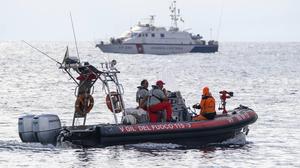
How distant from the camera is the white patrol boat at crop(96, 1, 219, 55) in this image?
107m

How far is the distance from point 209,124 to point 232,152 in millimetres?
840

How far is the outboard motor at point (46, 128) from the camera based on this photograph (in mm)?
21219

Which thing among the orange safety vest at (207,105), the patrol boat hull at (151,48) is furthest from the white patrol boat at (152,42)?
the orange safety vest at (207,105)

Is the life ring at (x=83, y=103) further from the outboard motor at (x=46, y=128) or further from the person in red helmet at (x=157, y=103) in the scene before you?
the person in red helmet at (x=157, y=103)

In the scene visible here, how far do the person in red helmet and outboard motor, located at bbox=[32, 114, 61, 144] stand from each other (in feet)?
7.14

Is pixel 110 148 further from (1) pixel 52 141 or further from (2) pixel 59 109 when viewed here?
(2) pixel 59 109

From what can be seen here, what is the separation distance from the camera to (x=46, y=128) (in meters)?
21.3

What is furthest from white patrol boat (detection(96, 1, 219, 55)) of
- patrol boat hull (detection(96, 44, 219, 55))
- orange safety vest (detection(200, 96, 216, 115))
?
orange safety vest (detection(200, 96, 216, 115))

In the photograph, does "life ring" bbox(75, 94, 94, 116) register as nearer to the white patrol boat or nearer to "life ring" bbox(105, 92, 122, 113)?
"life ring" bbox(105, 92, 122, 113)

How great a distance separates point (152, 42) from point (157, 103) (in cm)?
8506

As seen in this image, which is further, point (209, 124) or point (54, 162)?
point (209, 124)

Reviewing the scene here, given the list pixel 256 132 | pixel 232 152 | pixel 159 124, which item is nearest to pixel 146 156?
pixel 159 124

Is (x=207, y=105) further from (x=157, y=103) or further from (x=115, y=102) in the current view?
(x=115, y=102)

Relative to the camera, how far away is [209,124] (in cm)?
2223
